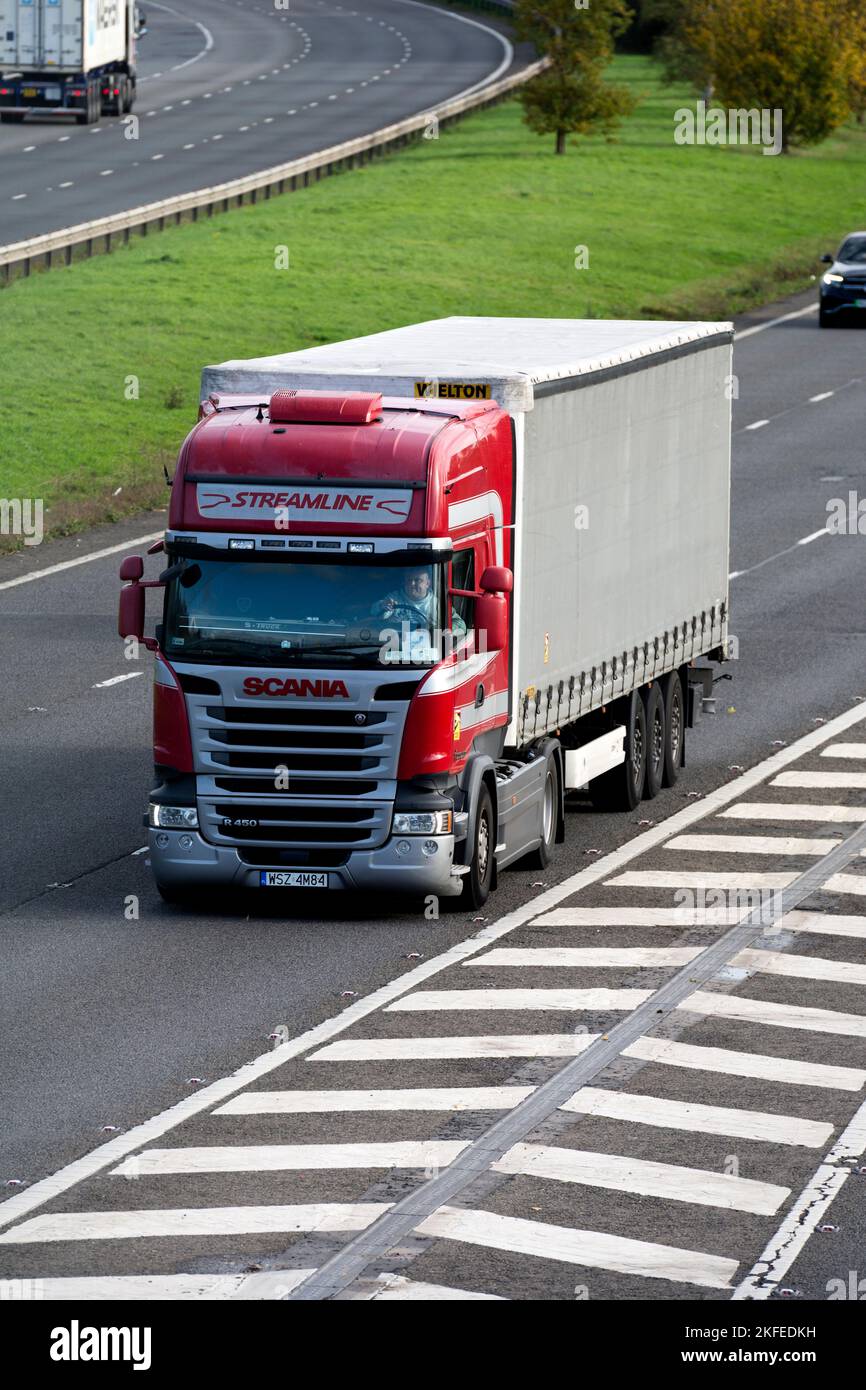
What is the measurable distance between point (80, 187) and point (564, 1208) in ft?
183

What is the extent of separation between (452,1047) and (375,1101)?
1.17 metres

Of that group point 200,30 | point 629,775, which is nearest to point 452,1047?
point 629,775

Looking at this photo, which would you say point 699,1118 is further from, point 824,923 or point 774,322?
point 774,322

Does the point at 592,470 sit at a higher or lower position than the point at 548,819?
higher

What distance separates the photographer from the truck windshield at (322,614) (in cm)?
1792

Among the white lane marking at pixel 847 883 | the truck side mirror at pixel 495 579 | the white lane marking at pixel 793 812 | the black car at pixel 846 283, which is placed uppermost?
the truck side mirror at pixel 495 579

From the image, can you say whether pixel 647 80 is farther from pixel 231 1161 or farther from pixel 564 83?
pixel 231 1161

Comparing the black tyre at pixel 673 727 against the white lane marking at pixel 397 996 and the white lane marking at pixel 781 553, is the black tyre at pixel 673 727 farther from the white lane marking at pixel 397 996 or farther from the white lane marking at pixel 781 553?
the white lane marking at pixel 781 553

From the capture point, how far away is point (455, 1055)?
15.3 m

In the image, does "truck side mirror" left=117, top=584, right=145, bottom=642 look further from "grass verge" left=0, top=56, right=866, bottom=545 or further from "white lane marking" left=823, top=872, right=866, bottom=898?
"grass verge" left=0, top=56, right=866, bottom=545

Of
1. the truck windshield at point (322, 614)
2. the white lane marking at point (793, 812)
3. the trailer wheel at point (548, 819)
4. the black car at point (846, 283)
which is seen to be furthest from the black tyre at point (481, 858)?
the black car at point (846, 283)

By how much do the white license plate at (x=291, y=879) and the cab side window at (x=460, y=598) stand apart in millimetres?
1834

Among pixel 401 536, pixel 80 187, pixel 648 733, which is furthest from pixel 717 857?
pixel 80 187

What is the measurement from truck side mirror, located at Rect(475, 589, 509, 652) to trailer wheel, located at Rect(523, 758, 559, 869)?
1.85 m
